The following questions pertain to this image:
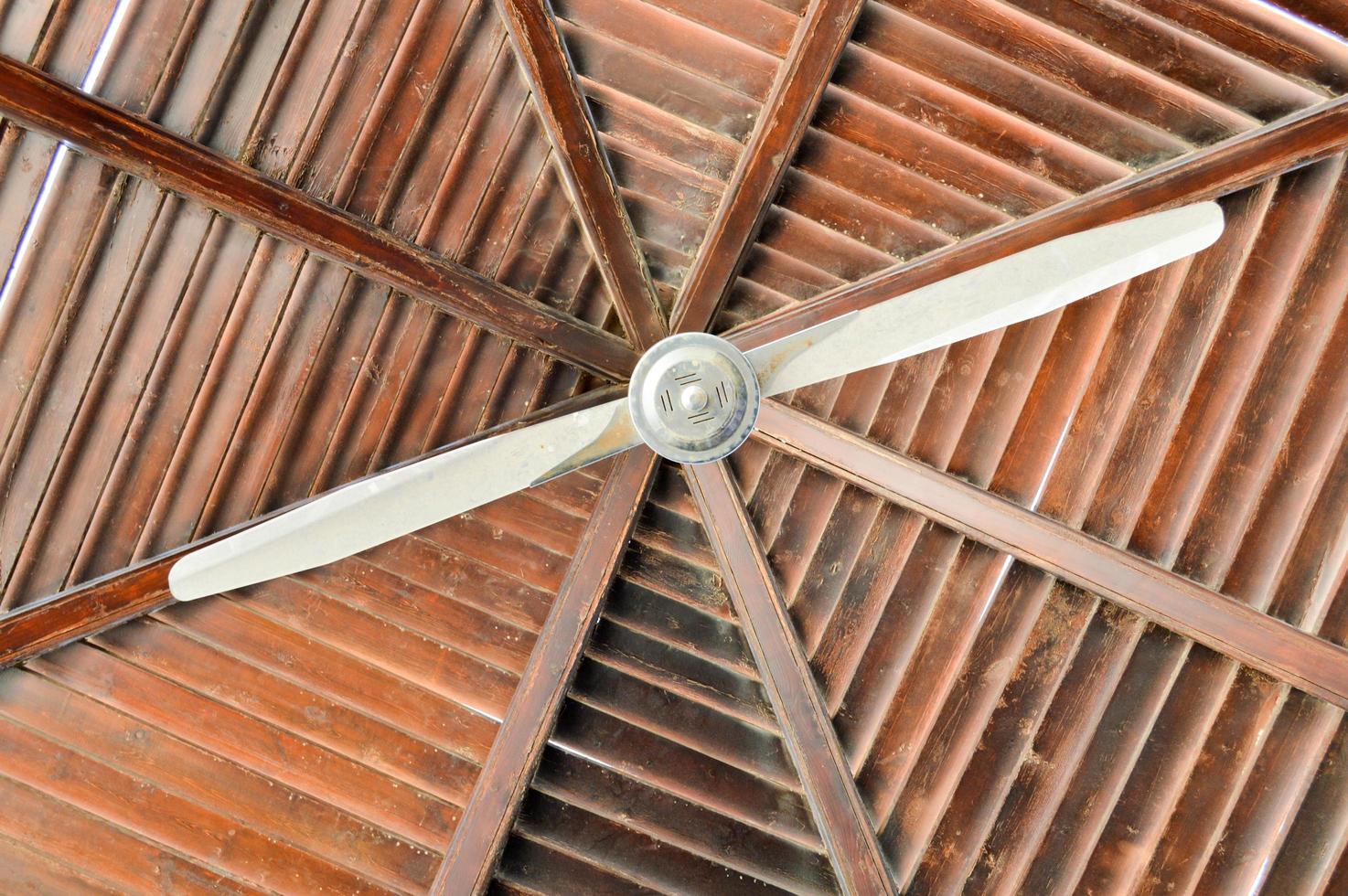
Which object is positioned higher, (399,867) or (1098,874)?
(1098,874)

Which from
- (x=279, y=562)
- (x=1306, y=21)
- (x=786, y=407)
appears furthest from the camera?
(x=786, y=407)

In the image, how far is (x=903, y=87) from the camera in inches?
148

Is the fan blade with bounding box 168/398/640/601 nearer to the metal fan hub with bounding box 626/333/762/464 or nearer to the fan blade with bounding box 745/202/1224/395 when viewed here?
the metal fan hub with bounding box 626/333/762/464

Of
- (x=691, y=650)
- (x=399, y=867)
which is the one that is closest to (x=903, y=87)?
(x=691, y=650)

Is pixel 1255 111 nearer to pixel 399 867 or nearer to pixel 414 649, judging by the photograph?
pixel 414 649

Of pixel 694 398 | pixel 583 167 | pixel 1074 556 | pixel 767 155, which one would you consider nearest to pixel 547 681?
pixel 694 398

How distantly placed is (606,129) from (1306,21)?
2.87 metres

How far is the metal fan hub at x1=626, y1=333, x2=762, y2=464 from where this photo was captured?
2.92 m

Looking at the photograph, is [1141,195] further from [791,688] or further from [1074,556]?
[791,688]

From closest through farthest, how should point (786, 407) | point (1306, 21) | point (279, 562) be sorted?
point (279, 562), point (1306, 21), point (786, 407)

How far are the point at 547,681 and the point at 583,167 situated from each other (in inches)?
86.1

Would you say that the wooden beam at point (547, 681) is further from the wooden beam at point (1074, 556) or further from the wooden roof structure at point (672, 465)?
the wooden beam at point (1074, 556)

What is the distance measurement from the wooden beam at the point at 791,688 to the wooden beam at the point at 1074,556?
368 mm

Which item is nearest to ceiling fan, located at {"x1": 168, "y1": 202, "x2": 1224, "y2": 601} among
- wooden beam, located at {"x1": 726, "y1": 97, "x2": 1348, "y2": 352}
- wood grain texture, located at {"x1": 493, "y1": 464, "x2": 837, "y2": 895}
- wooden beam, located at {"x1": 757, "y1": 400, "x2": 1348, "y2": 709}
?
wooden beam, located at {"x1": 726, "y1": 97, "x2": 1348, "y2": 352}
